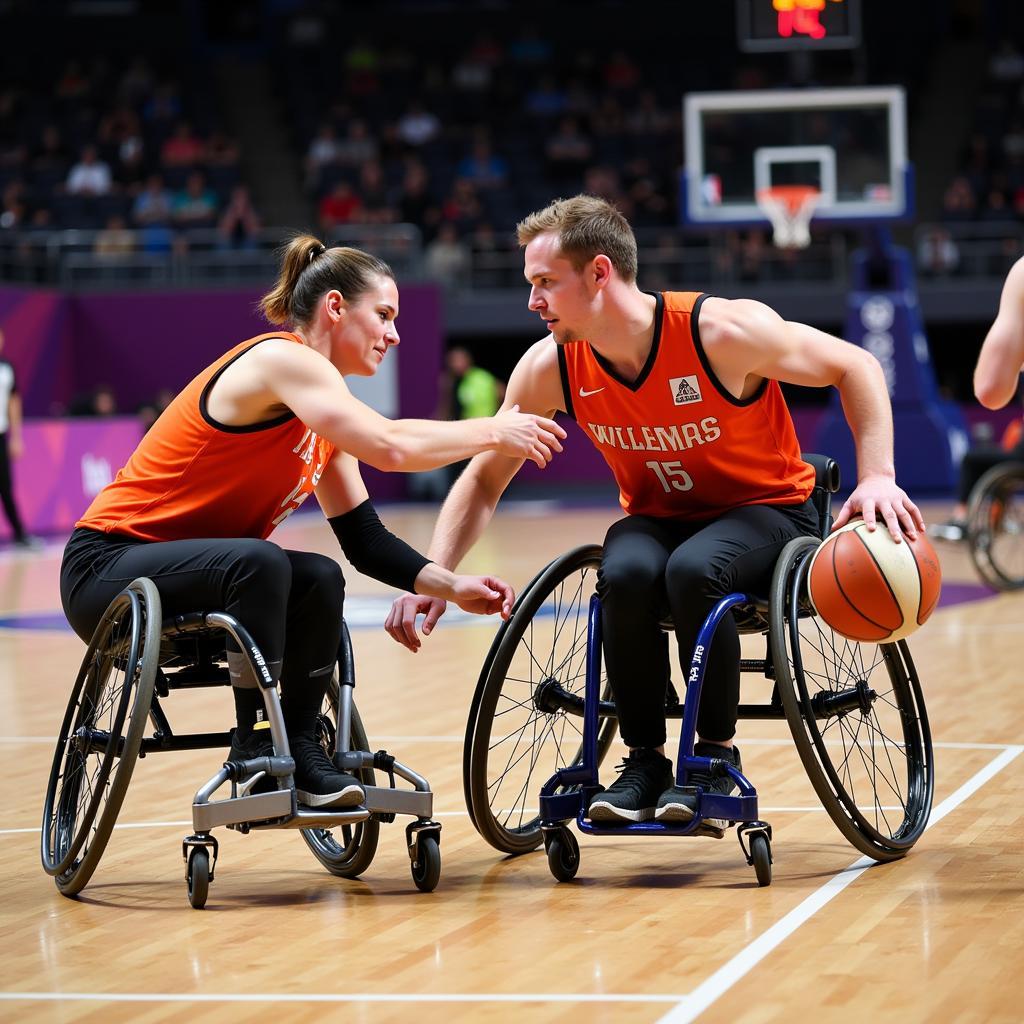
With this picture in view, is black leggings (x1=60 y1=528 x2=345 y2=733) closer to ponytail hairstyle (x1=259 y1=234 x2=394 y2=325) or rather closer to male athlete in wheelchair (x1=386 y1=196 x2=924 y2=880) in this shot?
male athlete in wheelchair (x1=386 y1=196 x2=924 y2=880)

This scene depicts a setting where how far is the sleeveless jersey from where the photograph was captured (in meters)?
3.57

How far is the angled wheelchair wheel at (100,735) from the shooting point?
3.24 metres

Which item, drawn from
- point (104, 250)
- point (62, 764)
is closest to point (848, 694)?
point (62, 764)

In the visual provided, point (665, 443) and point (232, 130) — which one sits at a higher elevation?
point (232, 130)

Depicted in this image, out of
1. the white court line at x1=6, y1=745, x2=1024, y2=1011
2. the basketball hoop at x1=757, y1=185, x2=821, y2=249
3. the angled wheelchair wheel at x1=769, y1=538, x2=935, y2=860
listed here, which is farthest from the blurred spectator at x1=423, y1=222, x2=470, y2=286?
the white court line at x1=6, y1=745, x2=1024, y2=1011

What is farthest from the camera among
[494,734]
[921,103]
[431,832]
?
[921,103]

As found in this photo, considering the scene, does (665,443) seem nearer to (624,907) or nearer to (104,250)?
(624,907)

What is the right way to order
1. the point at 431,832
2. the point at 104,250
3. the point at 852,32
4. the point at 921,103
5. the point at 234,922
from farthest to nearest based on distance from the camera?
the point at 921,103, the point at 104,250, the point at 852,32, the point at 431,832, the point at 234,922

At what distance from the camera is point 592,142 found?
66.7 ft

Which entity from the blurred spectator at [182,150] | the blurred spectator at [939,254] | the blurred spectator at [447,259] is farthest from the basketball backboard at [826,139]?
the blurred spectator at [182,150]

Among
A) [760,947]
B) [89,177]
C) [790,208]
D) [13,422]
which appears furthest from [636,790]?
[89,177]

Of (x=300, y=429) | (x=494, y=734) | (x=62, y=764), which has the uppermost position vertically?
(x=300, y=429)

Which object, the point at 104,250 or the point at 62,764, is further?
the point at 104,250

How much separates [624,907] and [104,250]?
1591 centimetres
